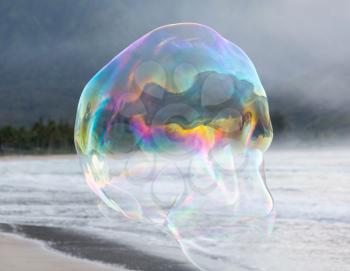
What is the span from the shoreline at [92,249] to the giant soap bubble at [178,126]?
3060 mm

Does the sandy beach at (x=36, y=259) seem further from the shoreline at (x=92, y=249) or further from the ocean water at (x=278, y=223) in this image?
the ocean water at (x=278, y=223)

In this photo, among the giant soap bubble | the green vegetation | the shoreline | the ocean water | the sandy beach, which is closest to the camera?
the giant soap bubble

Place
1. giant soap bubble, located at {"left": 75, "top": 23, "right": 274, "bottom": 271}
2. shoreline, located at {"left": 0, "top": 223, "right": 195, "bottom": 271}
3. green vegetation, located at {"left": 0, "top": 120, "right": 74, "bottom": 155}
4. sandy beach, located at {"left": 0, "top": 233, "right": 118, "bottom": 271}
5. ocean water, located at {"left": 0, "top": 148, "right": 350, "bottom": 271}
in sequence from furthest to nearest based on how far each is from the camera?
1. green vegetation, located at {"left": 0, "top": 120, "right": 74, "bottom": 155}
2. ocean water, located at {"left": 0, "top": 148, "right": 350, "bottom": 271}
3. shoreline, located at {"left": 0, "top": 223, "right": 195, "bottom": 271}
4. sandy beach, located at {"left": 0, "top": 233, "right": 118, "bottom": 271}
5. giant soap bubble, located at {"left": 75, "top": 23, "right": 274, "bottom": 271}

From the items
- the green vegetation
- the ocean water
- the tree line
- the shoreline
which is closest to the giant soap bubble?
the shoreline

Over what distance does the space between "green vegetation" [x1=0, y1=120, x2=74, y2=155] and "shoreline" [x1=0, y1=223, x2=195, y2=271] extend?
412 feet

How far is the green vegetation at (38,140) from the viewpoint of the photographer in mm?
142375

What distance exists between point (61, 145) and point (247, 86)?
141380 millimetres

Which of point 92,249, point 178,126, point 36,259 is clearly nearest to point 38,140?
point 92,249

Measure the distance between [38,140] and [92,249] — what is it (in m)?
136

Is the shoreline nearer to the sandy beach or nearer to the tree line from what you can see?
the sandy beach

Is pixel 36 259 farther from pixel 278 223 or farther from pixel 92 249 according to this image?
pixel 278 223

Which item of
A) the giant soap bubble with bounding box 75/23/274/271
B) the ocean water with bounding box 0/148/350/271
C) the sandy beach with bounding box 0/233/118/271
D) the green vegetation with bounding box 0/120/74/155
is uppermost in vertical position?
the giant soap bubble with bounding box 75/23/274/271

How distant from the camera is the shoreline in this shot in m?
12.6

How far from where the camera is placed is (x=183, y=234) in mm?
9750
